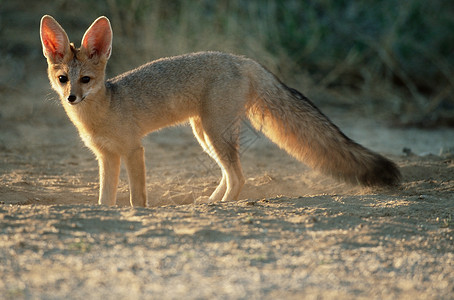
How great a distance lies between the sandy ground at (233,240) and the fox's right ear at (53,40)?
4.35 feet

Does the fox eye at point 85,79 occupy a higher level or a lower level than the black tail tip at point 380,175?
higher

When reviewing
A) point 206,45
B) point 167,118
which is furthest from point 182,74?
point 206,45

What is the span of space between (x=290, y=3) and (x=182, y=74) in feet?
19.5

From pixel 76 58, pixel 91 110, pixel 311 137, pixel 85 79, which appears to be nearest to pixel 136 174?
pixel 91 110

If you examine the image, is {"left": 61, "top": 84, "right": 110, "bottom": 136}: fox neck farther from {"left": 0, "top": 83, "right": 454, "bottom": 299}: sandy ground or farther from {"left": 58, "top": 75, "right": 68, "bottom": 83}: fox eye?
{"left": 0, "top": 83, "right": 454, "bottom": 299}: sandy ground

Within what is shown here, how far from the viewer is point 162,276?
3.01m

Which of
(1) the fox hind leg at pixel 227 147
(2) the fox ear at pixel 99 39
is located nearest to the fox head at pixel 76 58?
(2) the fox ear at pixel 99 39

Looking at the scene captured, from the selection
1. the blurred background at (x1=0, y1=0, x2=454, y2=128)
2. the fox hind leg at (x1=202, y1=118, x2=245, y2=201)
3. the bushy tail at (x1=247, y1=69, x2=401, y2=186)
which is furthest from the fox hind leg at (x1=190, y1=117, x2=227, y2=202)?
the blurred background at (x1=0, y1=0, x2=454, y2=128)

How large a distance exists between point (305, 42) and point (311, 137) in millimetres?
5503

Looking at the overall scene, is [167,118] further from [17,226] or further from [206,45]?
[206,45]

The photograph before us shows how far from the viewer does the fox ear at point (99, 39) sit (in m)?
5.00

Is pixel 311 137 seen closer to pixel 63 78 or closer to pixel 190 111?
pixel 190 111

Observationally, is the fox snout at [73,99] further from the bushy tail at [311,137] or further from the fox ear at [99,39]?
the bushy tail at [311,137]

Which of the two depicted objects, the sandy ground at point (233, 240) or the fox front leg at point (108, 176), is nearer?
the sandy ground at point (233, 240)
